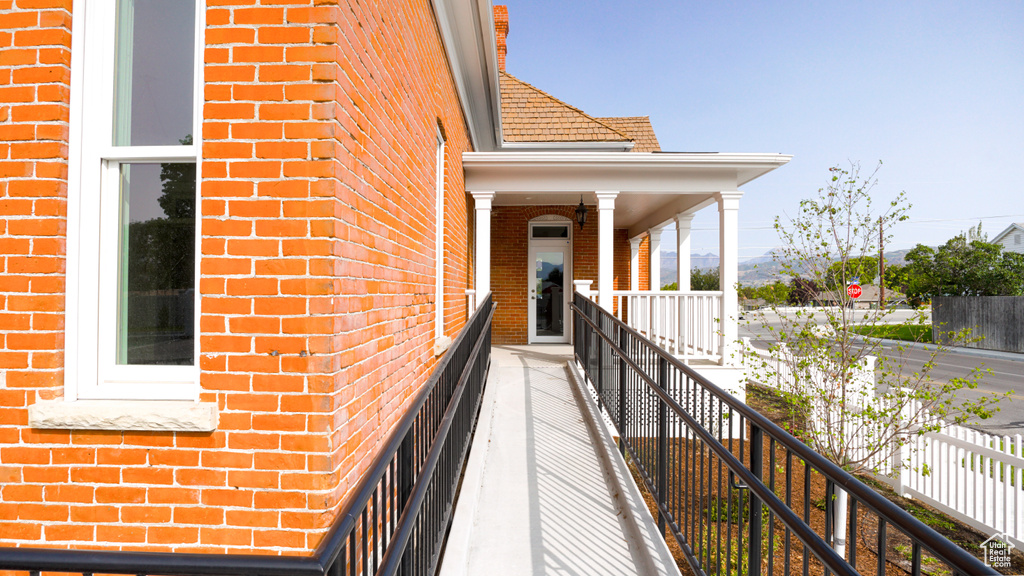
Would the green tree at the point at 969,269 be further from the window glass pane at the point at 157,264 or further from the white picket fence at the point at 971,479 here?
the window glass pane at the point at 157,264

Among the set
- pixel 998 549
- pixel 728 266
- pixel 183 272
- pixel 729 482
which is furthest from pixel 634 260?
pixel 183 272

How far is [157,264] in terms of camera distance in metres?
2.26

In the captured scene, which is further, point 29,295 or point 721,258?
point 721,258

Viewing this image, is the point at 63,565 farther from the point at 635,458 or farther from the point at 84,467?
the point at 635,458

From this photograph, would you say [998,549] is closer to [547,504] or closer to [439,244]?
[547,504]

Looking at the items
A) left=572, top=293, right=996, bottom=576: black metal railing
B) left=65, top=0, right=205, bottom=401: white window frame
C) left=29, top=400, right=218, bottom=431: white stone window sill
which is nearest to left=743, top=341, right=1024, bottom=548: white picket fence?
left=572, top=293, right=996, bottom=576: black metal railing

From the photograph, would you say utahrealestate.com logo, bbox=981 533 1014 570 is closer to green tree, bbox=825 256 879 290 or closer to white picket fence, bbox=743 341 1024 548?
white picket fence, bbox=743 341 1024 548

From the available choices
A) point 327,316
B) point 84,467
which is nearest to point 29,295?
point 84,467

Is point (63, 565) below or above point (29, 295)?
below

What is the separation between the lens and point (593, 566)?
2805mm

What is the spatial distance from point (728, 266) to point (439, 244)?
16.1 feet

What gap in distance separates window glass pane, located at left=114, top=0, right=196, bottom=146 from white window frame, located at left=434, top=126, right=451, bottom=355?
9.06ft

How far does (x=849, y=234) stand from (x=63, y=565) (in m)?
6.43

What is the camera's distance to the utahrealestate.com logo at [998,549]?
4.62 meters
